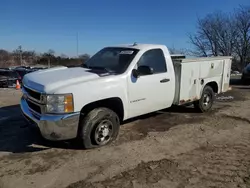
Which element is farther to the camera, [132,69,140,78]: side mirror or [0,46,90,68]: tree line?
[0,46,90,68]: tree line

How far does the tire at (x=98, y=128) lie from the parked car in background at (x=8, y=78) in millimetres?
9953

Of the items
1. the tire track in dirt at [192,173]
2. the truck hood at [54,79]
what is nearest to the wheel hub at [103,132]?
the truck hood at [54,79]

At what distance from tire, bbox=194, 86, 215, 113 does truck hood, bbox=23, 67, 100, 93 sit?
140 inches

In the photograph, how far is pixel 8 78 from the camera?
13406 millimetres

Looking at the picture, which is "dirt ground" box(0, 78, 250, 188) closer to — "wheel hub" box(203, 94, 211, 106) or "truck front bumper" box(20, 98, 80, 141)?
"truck front bumper" box(20, 98, 80, 141)

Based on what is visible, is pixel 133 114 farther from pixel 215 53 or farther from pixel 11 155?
pixel 215 53

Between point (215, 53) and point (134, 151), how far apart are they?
4133 centimetres

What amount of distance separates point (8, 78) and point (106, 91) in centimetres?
1052

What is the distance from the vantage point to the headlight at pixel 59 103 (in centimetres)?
405

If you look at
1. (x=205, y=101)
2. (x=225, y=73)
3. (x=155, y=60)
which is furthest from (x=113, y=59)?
(x=225, y=73)

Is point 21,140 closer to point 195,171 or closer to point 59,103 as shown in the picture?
point 59,103

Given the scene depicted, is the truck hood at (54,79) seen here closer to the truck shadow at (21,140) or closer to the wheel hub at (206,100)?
the truck shadow at (21,140)

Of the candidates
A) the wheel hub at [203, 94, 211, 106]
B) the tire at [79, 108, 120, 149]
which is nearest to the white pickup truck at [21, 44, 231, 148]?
the tire at [79, 108, 120, 149]

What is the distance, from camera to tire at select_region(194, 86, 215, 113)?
7.16 meters
